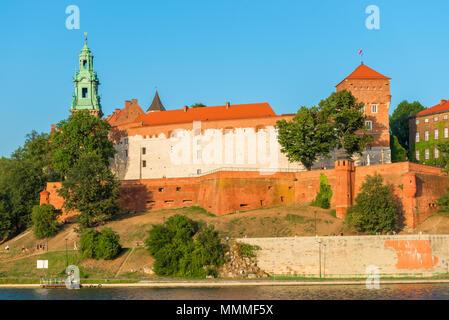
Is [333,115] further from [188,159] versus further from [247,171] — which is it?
[188,159]

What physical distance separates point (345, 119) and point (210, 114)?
1931cm

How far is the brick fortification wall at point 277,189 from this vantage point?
6209cm

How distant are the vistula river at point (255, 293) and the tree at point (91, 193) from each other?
44.2 ft

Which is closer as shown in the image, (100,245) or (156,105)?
(100,245)

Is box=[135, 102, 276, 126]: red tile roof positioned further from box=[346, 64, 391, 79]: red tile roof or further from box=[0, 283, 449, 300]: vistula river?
box=[0, 283, 449, 300]: vistula river

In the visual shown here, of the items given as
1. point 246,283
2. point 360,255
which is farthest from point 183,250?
point 360,255

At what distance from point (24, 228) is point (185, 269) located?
2602 centimetres

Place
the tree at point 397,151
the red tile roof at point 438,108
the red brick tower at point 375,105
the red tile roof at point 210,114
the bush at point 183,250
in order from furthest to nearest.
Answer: the red tile roof at point 210,114, the red tile roof at point 438,108, the tree at point 397,151, the red brick tower at point 375,105, the bush at point 183,250

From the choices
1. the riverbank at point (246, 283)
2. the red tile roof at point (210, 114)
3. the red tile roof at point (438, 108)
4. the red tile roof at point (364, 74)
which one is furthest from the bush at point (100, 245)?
the red tile roof at point (438, 108)

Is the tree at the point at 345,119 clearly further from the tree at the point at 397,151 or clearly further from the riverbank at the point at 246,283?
the riverbank at the point at 246,283

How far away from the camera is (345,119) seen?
68812 millimetres

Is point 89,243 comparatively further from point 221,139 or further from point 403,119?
point 403,119

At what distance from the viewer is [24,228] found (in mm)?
75188
